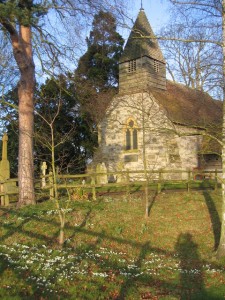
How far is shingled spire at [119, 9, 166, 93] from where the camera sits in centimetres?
2531

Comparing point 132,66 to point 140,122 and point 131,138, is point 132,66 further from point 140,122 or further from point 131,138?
point 131,138

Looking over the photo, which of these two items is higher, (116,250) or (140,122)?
(140,122)

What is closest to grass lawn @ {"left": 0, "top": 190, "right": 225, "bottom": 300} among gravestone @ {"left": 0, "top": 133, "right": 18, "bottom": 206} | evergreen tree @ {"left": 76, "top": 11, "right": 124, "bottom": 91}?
gravestone @ {"left": 0, "top": 133, "right": 18, "bottom": 206}

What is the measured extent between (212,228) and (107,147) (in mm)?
15141

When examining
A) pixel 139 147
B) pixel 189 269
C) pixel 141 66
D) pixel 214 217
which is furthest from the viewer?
pixel 141 66

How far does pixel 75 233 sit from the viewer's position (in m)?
10.1

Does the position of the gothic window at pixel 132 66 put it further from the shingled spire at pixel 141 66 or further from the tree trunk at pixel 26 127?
the tree trunk at pixel 26 127

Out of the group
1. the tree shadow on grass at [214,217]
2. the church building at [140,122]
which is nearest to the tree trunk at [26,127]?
the tree shadow on grass at [214,217]

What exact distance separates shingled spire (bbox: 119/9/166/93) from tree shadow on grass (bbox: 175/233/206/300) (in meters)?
16.1

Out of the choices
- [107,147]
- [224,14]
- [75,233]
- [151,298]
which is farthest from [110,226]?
[107,147]

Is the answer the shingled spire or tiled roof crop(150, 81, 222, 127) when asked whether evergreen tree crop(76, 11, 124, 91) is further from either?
tiled roof crop(150, 81, 222, 127)

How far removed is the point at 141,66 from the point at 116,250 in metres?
18.2

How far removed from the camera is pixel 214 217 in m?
12.6

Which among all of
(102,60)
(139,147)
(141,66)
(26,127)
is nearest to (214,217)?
(26,127)
